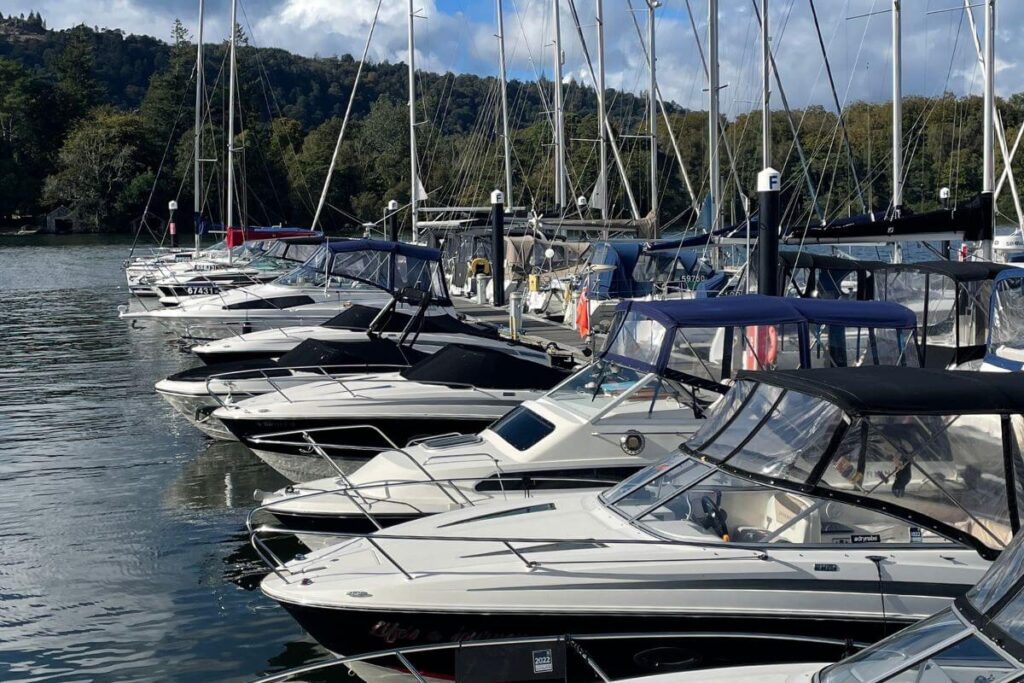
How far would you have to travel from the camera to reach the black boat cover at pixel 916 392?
22.7 ft

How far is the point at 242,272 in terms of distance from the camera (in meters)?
30.9

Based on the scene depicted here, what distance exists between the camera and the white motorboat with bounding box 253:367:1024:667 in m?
6.71

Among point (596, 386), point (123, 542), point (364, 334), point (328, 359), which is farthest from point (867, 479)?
point (364, 334)

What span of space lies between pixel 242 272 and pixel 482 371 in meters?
18.9

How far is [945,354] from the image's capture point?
47.1 ft

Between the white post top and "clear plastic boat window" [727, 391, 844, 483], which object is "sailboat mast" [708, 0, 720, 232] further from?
"clear plastic boat window" [727, 391, 844, 483]

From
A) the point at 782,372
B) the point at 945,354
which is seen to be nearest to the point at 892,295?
the point at 945,354

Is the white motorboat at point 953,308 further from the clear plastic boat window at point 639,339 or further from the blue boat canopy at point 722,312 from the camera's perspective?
the clear plastic boat window at point 639,339

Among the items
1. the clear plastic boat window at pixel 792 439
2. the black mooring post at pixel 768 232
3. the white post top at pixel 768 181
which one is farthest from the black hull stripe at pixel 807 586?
the white post top at pixel 768 181

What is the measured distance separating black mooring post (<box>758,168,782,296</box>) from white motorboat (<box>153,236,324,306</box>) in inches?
661

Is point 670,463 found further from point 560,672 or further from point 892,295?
point 892,295

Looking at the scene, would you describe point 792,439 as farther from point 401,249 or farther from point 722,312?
point 401,249

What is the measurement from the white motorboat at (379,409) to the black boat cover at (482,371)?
1 centimetres

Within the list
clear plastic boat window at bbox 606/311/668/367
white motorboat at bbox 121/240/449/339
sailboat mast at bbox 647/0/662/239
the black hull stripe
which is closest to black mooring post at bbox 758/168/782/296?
clear plastic boat window at bbox 606/311/668/367
